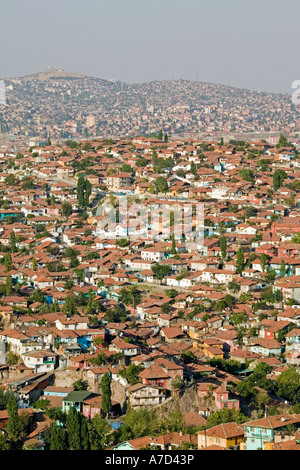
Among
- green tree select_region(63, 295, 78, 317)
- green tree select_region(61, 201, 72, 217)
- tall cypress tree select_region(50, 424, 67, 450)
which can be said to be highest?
green tree select_region(61, 201, 72, 217)

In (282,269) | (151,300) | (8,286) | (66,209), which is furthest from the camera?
(66,209)

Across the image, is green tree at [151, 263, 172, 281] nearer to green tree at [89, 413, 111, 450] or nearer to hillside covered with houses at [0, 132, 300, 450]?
hillside covered with houses at [0, 132, 300, 450]

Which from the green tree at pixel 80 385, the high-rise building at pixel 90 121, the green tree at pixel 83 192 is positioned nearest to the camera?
the green tree at pixel 80 385

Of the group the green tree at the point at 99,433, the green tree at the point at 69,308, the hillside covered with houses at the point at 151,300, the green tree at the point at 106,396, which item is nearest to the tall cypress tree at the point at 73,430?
the hillside covered with houses at the point at 151,300

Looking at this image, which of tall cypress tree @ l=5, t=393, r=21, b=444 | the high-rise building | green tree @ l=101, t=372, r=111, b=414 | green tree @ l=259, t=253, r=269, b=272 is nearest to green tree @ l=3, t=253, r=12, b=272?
green tree @ l=259, t=253, r=269, b=272

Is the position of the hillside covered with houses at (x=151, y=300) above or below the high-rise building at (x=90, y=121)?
below

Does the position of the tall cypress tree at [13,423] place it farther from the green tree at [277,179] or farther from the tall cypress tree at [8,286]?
the green tree at [277,179]

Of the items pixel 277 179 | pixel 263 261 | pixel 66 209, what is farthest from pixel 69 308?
pixel 277 179

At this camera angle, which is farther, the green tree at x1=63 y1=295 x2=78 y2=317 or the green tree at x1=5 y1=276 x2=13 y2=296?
the green tree at x1=5 y1=276 x2=13 y2=296

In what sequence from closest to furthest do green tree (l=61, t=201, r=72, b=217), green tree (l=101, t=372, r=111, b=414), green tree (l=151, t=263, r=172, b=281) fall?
green tree (l=101, t=372, r=111, b=414) < green tree (l=151, t=263, r=172, b=281) < green tree (l=61, t=201, r=72, b=217)

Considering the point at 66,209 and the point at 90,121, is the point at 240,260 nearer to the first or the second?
the point at 66,209
